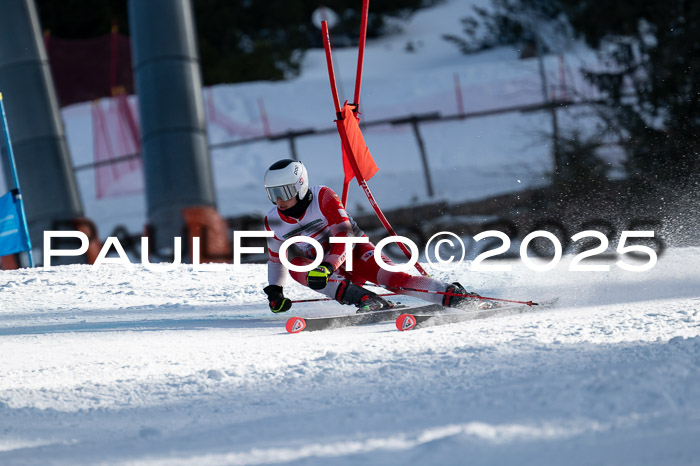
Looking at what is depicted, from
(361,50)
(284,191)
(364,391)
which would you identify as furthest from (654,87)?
(364,391)

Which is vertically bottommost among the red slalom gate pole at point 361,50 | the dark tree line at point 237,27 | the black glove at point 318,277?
the black glove at point 318,277

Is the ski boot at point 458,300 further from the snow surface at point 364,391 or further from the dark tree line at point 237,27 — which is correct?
the dark tree line at point 237,27

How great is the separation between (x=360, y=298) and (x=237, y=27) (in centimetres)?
2412

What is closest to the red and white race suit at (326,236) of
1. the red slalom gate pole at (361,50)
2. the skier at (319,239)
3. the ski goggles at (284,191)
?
the skier at (319,239)

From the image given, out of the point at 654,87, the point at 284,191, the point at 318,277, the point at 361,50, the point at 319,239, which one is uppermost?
the point at 361,50

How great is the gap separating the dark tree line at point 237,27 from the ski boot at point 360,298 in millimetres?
19718

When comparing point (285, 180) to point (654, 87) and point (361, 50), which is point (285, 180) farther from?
point (654, 87)

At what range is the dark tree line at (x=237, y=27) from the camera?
2461 centimetres

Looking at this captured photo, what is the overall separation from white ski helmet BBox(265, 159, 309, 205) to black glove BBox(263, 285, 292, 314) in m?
0.58

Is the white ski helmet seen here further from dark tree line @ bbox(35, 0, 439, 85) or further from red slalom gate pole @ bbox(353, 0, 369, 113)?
dark tree line @ bbox(35, 0, 439, 85)

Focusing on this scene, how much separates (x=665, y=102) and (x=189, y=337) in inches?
374

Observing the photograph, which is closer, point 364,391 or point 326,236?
point 364,391

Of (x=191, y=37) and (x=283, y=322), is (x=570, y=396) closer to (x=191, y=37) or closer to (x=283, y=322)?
(x=283, y=322)

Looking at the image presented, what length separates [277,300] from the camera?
5289 mm
